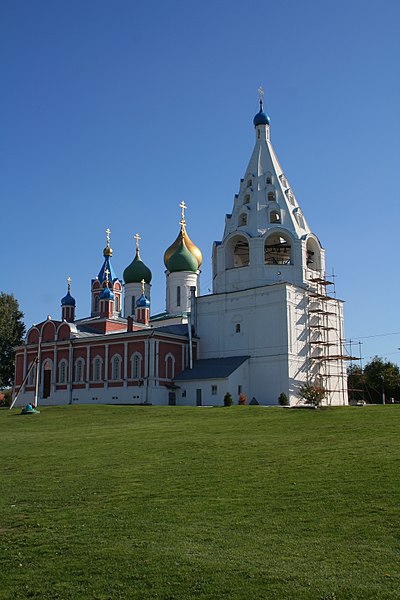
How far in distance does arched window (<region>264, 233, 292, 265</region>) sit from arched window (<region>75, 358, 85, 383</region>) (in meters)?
13.0

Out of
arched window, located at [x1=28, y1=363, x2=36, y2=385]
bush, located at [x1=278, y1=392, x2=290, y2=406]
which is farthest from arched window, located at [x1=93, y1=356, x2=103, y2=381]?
bush, located at [x1=278, y1=392, x2=290, y2=406]

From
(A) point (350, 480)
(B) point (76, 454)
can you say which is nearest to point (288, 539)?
(A) point (350, 480)

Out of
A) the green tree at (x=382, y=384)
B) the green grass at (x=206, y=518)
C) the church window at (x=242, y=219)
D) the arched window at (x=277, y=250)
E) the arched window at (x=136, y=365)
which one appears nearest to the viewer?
the green grass at (x=206, y=518)

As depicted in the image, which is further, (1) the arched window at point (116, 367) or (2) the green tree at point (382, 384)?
(2) the green tree at point (382, 384)

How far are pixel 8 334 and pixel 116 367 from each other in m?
18.7

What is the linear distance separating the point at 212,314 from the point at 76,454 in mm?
23451

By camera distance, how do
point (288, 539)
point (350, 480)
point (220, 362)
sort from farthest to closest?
point (220, 362) < point (350, 480) < point (288, 539)

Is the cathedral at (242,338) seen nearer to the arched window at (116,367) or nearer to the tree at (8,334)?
the arched window at (116,367)

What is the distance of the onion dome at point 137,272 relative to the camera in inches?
2072

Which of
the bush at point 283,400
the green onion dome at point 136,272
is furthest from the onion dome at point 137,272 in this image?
the bush at point 283,400

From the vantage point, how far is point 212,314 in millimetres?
40062

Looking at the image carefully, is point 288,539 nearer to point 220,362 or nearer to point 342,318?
point 220,362

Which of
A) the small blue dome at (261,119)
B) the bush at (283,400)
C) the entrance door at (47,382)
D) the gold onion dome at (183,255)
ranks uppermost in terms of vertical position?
the small blue dome at (261,119)

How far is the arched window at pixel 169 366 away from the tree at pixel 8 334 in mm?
20558
